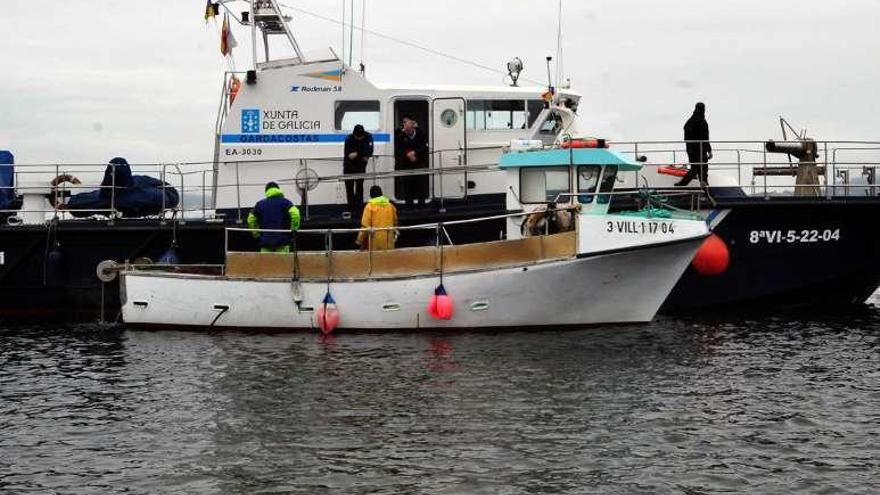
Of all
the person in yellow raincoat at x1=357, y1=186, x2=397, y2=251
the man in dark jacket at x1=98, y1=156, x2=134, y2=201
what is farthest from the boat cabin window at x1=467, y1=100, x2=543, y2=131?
the man in dark jacket at x1=98, y1=156, x2=134, y2=201

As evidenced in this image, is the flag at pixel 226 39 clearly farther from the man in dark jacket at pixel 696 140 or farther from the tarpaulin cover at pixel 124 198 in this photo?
the man in dark jacket at pixel 696 140

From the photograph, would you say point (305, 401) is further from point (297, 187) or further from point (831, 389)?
point (297, 187)

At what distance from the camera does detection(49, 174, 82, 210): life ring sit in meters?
18.6

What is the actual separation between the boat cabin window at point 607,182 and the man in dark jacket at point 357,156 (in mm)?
3696

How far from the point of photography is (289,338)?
15.7m

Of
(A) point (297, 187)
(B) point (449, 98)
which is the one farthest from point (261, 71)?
(B) point (449, 98)

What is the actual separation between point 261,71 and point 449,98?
3.09m

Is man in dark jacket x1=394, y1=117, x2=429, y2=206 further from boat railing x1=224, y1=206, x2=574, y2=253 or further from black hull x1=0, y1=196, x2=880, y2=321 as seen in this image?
boat railing x1=224, y1=206, x2=574, y2=253

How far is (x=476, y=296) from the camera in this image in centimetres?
1553

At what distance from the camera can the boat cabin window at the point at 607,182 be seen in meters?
16.0

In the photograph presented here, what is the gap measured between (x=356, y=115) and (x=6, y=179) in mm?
6497

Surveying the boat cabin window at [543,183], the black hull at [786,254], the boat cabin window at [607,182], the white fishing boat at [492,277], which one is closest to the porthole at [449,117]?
the white fishing boat at [492,277]

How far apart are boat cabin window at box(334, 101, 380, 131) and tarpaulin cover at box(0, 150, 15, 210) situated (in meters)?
5.81

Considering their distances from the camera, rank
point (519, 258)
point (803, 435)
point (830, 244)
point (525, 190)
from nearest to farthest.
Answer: point (803, 435) < point (519, 258) < point (525, 190) < point (830, 244)
